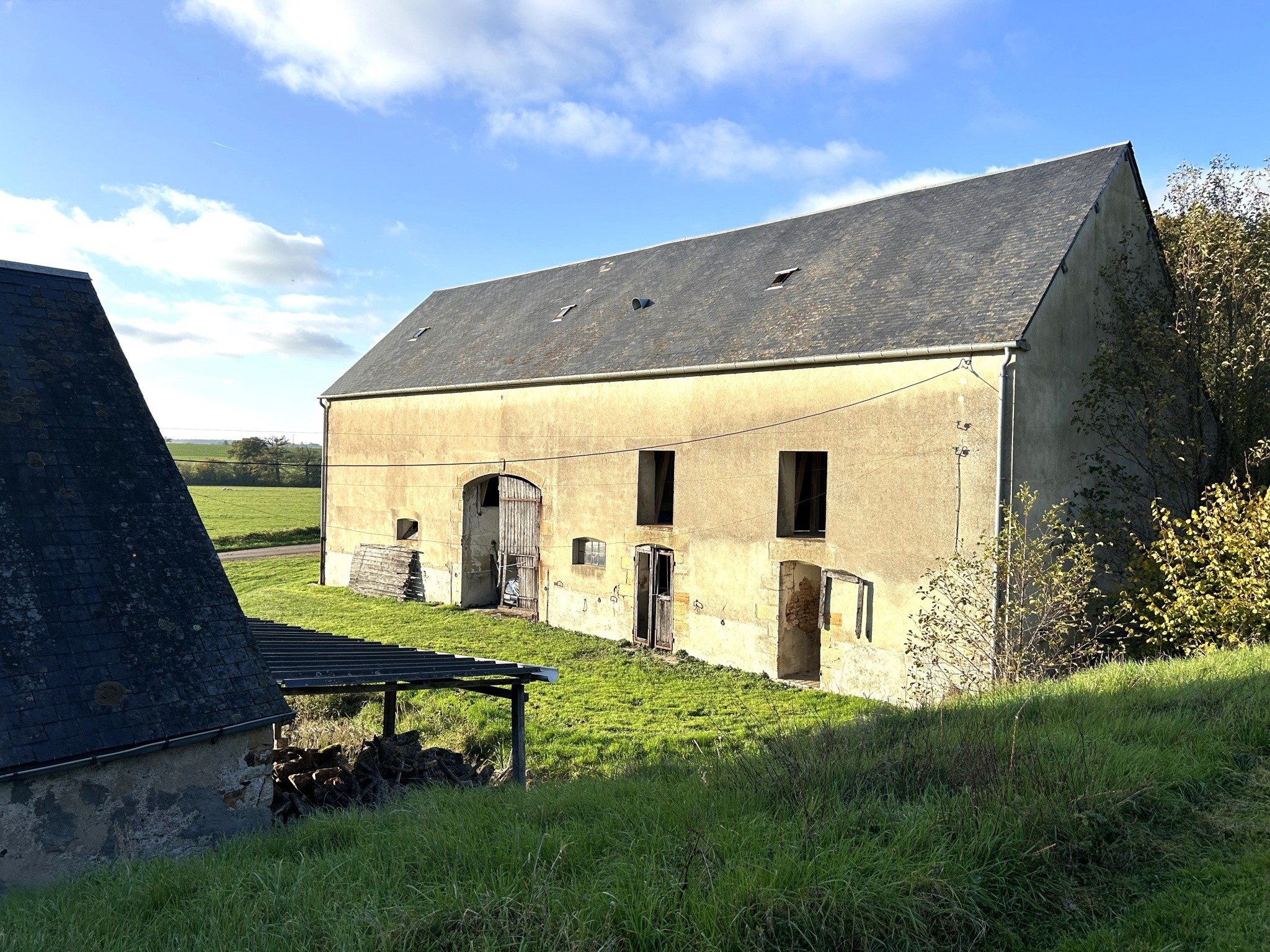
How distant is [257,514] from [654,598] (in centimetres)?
3223

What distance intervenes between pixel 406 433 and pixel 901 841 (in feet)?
64.9

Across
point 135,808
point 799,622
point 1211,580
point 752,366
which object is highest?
point 752,366

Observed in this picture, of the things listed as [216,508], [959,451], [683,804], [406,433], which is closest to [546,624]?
[406,433]

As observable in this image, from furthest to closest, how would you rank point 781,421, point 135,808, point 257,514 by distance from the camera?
point 257,514 → point 781,421 → point 135,808

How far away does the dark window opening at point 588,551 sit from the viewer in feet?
57.7

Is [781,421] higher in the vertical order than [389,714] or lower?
higher

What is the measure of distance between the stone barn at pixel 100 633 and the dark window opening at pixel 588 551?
10419 mm

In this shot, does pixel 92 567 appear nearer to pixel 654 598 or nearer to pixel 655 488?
pixel 654 598

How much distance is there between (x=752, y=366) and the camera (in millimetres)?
14406

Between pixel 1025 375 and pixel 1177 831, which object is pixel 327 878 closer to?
pixel 1177 831

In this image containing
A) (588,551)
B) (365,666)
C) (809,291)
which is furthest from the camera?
(588,551)

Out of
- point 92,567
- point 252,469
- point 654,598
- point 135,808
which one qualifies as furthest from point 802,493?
point 252,469

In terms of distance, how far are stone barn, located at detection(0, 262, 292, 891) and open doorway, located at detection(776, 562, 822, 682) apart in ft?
29.2

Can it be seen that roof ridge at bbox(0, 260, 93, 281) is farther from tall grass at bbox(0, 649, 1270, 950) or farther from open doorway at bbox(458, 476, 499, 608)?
open doorway at bbox(458, 476, 499, 608)
